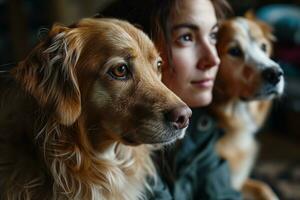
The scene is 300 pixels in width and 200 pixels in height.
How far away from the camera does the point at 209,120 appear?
72.1 inches

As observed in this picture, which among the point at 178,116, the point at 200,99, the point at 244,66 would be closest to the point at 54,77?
the point at 178,116

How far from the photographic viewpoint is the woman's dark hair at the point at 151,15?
4.93ft

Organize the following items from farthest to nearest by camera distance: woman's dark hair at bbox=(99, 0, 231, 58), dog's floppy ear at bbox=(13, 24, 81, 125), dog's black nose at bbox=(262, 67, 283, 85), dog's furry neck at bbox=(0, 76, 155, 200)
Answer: dog's black nose at bbox=(262, 67, 283, 85) < woman's dark hair at bbox=(99, 0, 231, 58) < dog's furry neck at bbox=(0, 76, 155, 200) < dog's floppy ear at bbox=(13, 24, 81, 125)

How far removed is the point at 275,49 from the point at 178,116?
6.36ft

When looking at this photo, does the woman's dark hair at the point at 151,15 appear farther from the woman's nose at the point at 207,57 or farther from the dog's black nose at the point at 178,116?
the dog's black nose at the point at 178,116

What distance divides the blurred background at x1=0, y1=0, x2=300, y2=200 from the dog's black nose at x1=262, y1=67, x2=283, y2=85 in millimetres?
654

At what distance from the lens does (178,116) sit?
1.19m

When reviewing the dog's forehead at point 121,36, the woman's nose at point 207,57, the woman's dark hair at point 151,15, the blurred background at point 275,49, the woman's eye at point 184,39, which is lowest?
the blurred background at point 275,49

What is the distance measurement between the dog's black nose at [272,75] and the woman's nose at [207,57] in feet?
1.16

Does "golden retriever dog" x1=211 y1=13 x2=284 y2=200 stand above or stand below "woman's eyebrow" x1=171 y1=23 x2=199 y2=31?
below

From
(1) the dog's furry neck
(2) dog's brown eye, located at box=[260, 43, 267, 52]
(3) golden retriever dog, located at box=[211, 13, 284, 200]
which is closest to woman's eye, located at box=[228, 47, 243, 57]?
(3) golden retriever dog, located at box=[211, 13, 284, 200]

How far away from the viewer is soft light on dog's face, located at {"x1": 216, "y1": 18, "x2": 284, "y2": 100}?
1832mm

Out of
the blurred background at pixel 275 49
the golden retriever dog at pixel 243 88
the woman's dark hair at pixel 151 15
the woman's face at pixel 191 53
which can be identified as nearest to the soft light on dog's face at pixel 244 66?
the golden retriever dog at pixel 243 88

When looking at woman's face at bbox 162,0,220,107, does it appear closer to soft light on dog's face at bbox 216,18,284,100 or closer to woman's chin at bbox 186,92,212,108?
woman's chin at bbox 186,92,212,108
